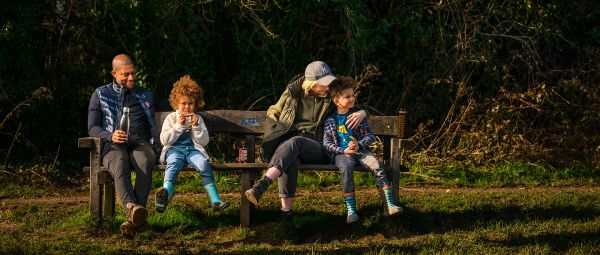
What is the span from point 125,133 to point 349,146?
5.76 feet

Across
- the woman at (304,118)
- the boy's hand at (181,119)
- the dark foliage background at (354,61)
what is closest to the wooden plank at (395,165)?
the woman at (304,118)

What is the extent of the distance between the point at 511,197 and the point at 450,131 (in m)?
2.63

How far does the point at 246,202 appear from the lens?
747 centimetres

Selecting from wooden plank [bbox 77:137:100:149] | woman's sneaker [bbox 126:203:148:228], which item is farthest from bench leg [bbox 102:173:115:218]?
woman's sneaker [bbox 126:203:148:228]

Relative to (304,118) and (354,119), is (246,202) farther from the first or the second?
(354,119)

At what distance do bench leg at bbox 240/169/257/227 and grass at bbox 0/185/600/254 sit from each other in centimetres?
10

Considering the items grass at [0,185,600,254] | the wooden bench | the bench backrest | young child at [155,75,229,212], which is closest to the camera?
grass at [0,185,600,254]

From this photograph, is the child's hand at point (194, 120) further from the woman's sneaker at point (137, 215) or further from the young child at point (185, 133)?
the woman's sneaker at point (137, 215)

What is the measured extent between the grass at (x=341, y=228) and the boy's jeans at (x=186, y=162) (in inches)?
19.2

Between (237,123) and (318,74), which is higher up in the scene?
(318,74)

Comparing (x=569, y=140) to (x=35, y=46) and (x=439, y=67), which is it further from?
(x=35, y=46)

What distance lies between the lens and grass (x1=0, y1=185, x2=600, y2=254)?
6570 mm

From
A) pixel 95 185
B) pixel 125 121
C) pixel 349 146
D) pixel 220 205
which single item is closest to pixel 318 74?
pixel 349 146

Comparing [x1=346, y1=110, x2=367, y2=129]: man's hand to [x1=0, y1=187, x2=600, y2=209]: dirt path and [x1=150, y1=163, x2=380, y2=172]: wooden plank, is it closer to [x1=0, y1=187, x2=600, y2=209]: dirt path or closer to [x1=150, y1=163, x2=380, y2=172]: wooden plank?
[x1=150, y1=163, x2=380, y2=172]: wooden plank
